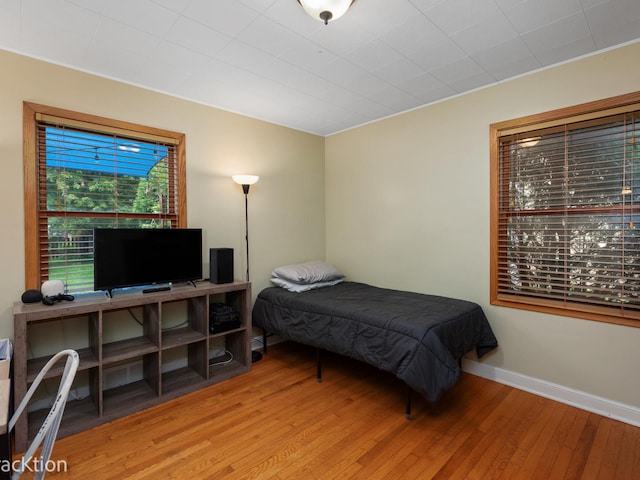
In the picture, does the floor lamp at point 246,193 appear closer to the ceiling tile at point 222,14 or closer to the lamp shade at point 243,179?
the lamp shade at point 243,179

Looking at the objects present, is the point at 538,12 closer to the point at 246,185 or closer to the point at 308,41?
the point at 308,41

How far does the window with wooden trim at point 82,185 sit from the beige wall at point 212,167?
0.07 meters

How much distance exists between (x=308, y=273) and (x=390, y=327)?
1.34 metres

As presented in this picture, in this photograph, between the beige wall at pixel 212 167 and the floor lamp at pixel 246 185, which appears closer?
the beige wall at pixel 212 167

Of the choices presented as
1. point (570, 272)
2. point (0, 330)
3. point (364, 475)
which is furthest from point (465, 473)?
point (0, 330)

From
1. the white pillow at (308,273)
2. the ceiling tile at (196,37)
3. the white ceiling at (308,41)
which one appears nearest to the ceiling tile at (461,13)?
the white ceiling at (308,41)

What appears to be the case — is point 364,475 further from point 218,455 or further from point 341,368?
point 341,368

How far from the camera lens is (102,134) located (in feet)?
8.80

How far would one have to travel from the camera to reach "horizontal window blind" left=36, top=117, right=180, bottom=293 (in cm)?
245

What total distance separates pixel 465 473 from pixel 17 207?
3300 mm

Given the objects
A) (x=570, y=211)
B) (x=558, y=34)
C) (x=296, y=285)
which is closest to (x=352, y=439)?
(x=296, y=285)

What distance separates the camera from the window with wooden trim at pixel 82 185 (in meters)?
2.38

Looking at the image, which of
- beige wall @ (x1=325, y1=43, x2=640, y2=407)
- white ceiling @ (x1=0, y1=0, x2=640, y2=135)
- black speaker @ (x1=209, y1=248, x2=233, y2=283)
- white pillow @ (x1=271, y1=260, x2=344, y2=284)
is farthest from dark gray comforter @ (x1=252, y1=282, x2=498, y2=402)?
white ceiling @ (x1=0, y1=0, x2=640, y2=135)

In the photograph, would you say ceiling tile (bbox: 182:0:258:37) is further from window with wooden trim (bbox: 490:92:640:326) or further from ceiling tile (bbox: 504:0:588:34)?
window with wooden trim (bbox: 490:92:640:326)
